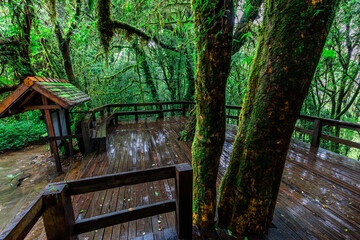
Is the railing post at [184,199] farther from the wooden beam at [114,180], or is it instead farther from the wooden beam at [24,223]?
the wooden beam at [24,223]

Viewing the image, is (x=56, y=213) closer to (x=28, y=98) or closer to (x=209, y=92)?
(x=209, y=92)

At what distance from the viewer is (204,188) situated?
1.79m

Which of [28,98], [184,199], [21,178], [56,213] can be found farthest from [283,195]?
[21,178]

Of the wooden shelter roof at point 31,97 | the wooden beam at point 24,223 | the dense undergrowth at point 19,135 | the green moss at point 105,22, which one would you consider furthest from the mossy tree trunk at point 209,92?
the dense undergrowth at point 19,135

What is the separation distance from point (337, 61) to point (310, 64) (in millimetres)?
7838

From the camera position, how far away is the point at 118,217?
149 cm

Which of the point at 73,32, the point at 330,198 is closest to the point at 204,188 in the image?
the point at 330,198

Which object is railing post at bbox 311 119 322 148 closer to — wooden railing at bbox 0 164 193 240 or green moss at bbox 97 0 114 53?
wooden railing at bbox 0 164 193 240

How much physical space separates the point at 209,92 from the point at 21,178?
616 centimetres

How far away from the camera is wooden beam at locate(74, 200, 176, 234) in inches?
55.9

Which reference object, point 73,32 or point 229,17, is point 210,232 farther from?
point 73,32

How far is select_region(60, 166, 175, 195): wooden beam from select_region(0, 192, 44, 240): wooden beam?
0.24 meters

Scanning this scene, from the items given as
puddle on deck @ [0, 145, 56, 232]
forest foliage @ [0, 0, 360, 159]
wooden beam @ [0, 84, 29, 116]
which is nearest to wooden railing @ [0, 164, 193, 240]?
forest foliage @ [0, 0, 360, 159]

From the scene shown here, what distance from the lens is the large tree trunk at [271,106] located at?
1.23 m
